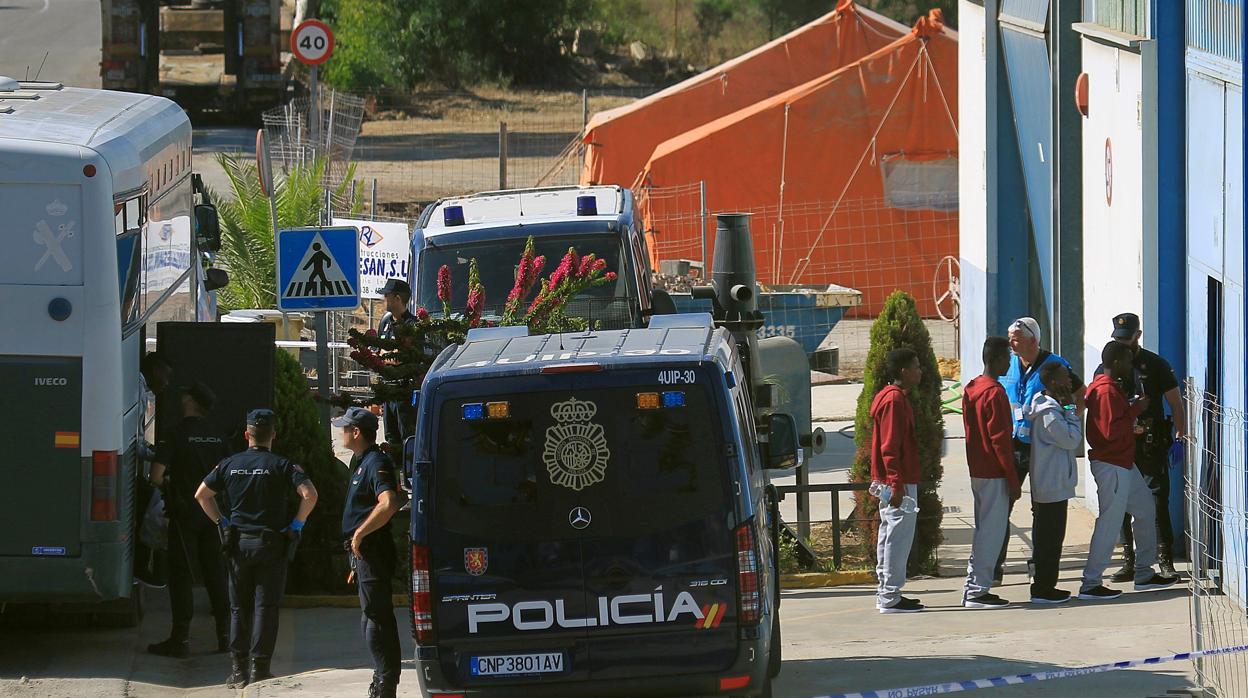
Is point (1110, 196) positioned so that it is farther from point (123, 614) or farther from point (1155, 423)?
point (123, 614)

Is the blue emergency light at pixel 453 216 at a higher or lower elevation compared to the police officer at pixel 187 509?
higher

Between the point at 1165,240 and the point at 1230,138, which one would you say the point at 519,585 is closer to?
the point at 1230,138

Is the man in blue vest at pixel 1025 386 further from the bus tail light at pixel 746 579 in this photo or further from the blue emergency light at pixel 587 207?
the bus tail light at pixel 746 579

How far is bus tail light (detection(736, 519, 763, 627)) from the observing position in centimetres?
698

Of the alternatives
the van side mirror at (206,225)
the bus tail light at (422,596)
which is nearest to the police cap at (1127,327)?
the bus tail light at (422,596)

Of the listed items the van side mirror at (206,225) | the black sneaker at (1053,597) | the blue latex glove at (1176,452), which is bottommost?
the black sneaker at (1053,597)

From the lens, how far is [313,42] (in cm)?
1973

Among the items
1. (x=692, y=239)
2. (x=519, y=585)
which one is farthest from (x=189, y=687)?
(x=692, y=239)

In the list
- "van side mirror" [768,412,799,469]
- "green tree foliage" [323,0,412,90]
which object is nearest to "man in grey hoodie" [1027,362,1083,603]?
"van side mirror" [768,412,799,469]

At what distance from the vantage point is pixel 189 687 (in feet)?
31.2

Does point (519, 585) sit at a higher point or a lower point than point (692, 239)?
lower

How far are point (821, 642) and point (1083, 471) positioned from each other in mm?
5051

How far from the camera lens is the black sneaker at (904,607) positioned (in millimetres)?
10523

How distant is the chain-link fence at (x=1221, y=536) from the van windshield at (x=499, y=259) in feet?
15.4
